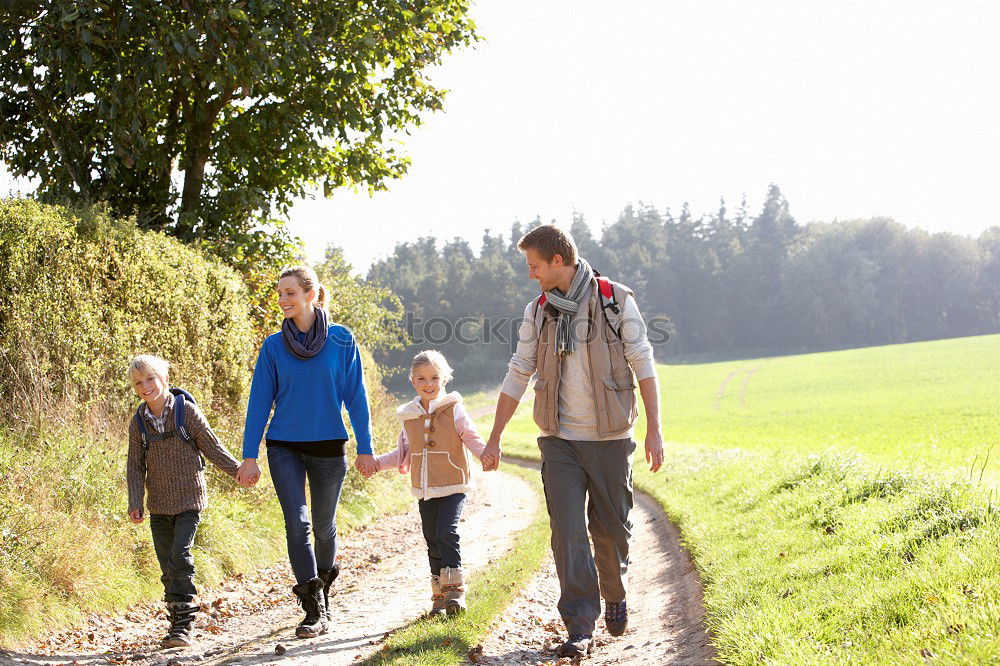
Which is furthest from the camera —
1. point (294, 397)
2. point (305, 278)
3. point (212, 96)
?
point (212, 96)

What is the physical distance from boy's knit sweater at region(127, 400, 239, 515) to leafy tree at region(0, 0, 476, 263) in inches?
222

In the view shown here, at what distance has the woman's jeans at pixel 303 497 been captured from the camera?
583 centimetres

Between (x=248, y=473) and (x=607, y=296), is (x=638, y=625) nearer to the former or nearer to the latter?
(x=607, y=296)

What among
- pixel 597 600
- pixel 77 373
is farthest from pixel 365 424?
pixel 77 373

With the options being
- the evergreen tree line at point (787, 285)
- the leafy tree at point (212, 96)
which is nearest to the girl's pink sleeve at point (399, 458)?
the leafy tree at point (212, 96)

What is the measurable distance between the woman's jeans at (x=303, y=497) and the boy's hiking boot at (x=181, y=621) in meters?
0.82

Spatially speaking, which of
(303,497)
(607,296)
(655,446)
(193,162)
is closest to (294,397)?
(303,497)

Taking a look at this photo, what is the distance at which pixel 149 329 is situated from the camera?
31.2ft

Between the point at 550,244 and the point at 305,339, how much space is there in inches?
73.8

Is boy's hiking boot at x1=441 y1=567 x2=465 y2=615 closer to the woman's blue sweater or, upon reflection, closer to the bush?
the woman's blue sweater

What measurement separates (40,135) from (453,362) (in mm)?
79112

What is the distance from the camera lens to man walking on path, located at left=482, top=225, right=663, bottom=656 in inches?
211

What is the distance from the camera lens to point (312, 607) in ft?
19.7

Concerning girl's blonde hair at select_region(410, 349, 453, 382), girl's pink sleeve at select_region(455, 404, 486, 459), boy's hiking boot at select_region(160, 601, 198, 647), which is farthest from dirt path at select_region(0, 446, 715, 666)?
girl's blonde hair at select_region(410, 349, 453, 382)
